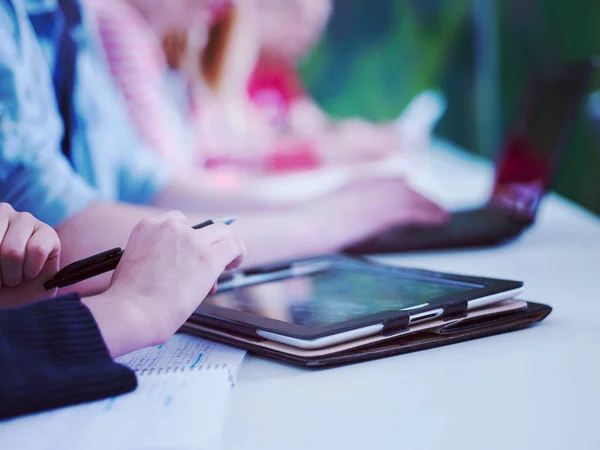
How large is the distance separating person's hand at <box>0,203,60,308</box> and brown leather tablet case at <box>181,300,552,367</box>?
0.42 ft

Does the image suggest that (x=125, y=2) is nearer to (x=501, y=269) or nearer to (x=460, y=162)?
(x=460, y=162)

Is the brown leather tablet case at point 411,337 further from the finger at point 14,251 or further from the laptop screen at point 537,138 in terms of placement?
the laptop screen at point 537,138

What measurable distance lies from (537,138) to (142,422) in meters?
0.85

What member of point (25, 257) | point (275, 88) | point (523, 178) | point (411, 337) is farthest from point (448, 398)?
point (275, 88)

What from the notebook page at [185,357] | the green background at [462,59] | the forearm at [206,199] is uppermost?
the green background at [462,59]

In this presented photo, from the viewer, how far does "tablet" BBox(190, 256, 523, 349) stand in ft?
1.61

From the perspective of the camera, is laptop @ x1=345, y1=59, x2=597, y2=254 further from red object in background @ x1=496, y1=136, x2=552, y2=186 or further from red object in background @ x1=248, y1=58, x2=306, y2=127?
red object in background @ x1=248, y1=58, x2=306, y2=127

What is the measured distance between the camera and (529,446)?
1.17 feet

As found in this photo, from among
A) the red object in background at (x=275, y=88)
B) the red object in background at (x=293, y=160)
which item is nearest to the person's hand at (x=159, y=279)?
the red object in background at (x=293, y=160)

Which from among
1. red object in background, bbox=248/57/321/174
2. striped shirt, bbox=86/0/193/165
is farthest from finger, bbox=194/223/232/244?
red object in background, bbox=248/57/321/174

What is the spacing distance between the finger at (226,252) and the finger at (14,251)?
0.14 m

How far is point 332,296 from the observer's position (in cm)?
60

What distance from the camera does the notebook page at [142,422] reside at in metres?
0.38

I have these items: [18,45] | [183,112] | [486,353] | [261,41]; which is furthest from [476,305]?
[261,41]
